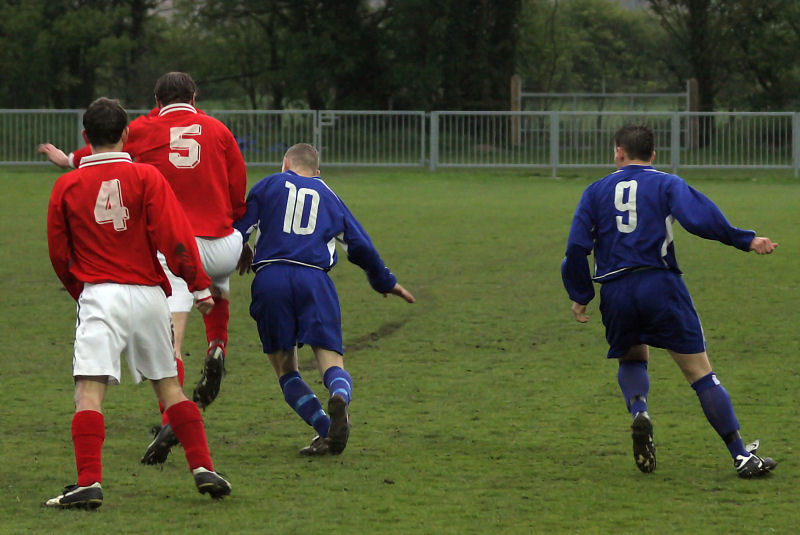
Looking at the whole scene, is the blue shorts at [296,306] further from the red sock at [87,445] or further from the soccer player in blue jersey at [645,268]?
the red sock at [87,445]

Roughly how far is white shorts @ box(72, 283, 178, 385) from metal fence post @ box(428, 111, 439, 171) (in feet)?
70.6

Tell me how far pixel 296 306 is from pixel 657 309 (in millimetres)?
1684

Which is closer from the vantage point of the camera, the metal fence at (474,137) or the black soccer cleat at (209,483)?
the black soccer cleat at (209,483)

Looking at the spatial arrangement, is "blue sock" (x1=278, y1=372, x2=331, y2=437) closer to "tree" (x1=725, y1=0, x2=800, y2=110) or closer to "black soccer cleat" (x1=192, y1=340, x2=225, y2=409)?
"black soccer cleat" (x1=192, y1=340, x2=225, y2=409)

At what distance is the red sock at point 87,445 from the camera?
206 inches

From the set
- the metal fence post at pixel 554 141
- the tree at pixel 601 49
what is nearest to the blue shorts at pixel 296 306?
the metal fence post at pixel 554 141

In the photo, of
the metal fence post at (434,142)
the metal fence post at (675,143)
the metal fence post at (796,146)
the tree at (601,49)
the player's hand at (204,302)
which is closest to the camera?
the player's hand at (204,302)

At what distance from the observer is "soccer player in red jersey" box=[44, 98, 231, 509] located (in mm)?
5273

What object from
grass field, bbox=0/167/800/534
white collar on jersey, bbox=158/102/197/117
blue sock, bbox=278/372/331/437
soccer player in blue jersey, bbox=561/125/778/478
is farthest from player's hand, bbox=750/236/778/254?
white collar on jersey, bbox=158/102/197/117

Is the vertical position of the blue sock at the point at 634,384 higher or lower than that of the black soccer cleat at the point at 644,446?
higher

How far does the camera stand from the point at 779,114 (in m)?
25.2

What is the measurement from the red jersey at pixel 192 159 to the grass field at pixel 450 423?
1.10m

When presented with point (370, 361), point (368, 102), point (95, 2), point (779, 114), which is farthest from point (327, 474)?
point (95, 2)

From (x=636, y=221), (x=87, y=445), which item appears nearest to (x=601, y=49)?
(x=636, y=221)
